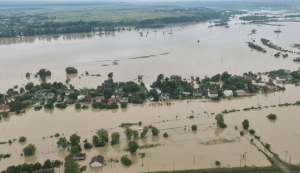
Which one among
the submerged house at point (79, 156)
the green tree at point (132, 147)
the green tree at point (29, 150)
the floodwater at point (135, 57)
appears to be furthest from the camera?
the floodwater at point (135, 57)

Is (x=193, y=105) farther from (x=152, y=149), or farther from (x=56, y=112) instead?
(x=56, y=112)

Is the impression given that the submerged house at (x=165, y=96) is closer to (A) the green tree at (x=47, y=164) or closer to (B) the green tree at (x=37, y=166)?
(A) the green tree at (x=47, y=164)

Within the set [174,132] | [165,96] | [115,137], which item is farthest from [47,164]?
[165,96]

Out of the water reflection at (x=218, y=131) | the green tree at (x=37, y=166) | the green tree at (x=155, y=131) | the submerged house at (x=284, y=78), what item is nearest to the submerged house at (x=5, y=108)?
the green tree at (x=37, y=166)

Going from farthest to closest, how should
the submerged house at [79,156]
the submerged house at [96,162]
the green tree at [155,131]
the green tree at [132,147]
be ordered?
the green tree at [155,131] < the green tree at [132,147] < the submerged house at [79,156] < the submerged house at [96,162]

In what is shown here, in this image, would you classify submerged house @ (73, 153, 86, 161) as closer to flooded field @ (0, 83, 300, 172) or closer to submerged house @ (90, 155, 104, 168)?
flooded field @ (0, 83, 300, 172)

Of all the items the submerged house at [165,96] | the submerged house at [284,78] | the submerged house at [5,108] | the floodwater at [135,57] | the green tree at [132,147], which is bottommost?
the green tree at [132,147]

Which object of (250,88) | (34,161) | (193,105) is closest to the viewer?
(34,161)


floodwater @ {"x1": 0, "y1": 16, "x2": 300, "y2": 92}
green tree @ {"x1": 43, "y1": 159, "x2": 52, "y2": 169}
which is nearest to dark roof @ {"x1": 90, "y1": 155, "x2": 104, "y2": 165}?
green tree @ {"x1": 43, "y1": 159, "x2": 52, "y2": 169}

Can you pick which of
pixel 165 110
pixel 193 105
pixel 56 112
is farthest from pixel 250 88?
pixel 56 112

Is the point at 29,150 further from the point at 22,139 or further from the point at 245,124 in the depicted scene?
the point at 245,124
